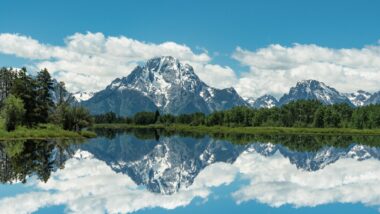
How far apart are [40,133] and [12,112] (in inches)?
377

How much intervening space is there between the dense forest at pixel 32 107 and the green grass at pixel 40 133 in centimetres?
192

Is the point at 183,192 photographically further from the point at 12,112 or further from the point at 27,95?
the point at 27,95

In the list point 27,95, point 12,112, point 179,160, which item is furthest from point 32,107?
point 179,160

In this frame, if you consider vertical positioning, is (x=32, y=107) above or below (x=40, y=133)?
above

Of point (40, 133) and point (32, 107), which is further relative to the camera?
point (32, 107)

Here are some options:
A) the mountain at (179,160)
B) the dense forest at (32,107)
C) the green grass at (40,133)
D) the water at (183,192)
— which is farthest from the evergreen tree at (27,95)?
the water at (183,192)

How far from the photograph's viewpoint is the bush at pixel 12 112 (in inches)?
3942

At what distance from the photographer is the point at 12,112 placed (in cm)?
10050

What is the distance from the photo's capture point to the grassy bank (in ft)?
328

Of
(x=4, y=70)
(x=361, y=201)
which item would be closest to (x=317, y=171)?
(x=361, y=201)

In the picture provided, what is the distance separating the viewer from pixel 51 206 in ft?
100

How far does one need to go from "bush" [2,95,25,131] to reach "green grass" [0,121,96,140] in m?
1.67

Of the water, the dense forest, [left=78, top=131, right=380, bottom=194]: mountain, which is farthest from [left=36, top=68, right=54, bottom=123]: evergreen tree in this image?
the water

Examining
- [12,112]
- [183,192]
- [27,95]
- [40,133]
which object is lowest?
[183,192]
